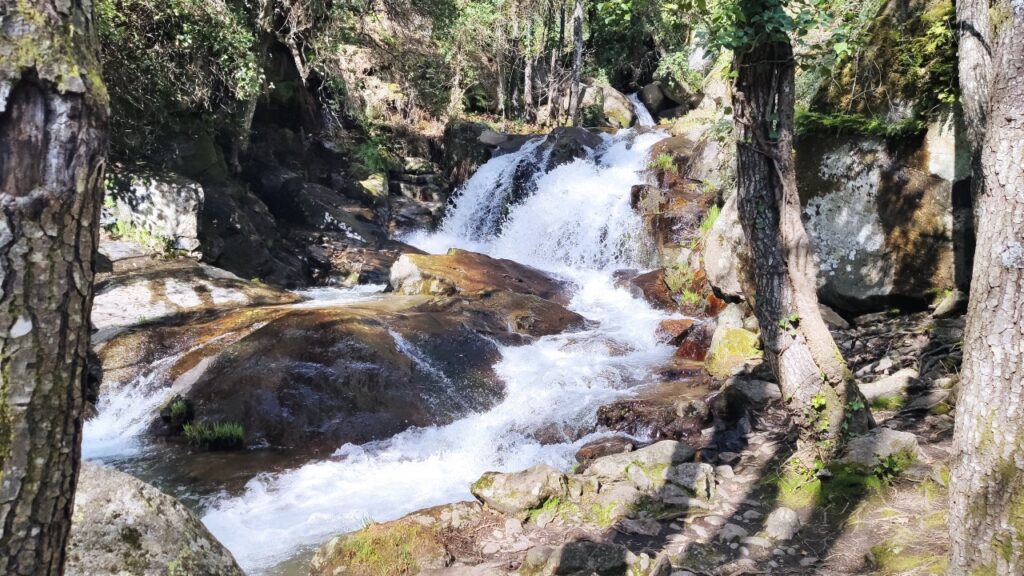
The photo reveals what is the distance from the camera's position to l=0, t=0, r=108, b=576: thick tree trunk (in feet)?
4.67

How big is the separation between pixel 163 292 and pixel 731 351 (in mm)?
8001

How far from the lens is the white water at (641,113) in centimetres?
2485

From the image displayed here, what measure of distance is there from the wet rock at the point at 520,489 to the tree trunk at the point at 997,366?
2.55m

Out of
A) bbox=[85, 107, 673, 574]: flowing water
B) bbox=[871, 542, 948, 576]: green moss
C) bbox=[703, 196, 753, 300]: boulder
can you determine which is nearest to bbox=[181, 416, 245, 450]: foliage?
bbox=[85, 107, 673, 574]: flowing water

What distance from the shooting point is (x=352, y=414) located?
6.90 m

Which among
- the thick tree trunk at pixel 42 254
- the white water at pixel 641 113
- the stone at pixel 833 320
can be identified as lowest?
the stone at pixel 833 320

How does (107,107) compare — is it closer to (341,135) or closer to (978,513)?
(978,513)

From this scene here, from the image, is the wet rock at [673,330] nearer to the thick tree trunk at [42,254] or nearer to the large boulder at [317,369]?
the large boulder at [317,369]

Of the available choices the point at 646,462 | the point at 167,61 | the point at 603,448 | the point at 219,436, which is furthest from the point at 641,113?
the point at 646,462

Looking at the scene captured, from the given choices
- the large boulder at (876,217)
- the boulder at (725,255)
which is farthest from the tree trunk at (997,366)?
the boulder at (725,255)

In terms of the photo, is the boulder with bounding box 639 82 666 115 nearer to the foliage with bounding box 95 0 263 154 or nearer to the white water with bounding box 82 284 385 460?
the foliage with bounding box 95 0 263 154

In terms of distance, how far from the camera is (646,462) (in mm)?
4992

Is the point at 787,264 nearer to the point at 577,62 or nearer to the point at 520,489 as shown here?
the point at 520,489

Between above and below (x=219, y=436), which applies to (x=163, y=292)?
above
